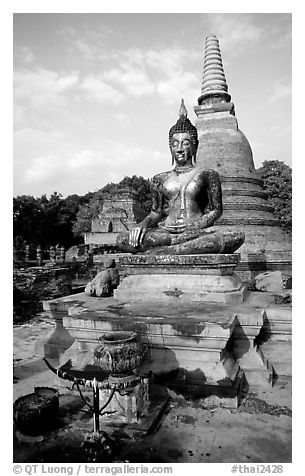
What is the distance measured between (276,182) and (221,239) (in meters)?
21.7

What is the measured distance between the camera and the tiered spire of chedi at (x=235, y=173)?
1641 centimetres

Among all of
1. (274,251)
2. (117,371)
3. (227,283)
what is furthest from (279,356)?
(274,251)

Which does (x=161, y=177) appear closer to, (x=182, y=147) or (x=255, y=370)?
(x=182, y=147)

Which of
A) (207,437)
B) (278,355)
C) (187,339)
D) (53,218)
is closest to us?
(207,437)

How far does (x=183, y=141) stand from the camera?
24.5ft

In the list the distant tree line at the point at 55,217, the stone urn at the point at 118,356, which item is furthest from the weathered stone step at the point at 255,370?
the distant tree line at the point at 55,217

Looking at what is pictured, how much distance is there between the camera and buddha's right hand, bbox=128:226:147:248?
278 inches

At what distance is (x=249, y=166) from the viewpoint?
1941 cm

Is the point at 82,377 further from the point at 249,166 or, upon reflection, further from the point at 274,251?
the point at 249,166

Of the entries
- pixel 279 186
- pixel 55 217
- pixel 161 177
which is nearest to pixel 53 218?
pixel 55 217

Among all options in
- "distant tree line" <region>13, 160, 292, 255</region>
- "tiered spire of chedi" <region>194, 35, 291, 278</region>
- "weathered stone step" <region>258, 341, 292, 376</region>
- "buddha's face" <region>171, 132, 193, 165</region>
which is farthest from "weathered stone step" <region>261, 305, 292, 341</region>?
"distant tree line" <region>13, 160, 292, 255</region>

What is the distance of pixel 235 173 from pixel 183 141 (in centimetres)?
1186

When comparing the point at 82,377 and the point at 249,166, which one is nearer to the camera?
the point at 82,377

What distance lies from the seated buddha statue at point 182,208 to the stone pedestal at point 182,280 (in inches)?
12.4
